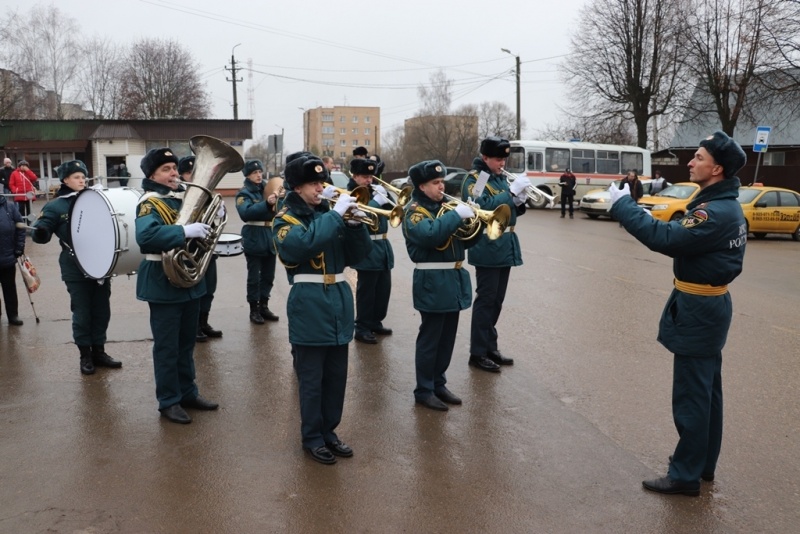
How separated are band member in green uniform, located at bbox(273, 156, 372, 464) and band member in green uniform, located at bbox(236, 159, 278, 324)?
11.5 ft

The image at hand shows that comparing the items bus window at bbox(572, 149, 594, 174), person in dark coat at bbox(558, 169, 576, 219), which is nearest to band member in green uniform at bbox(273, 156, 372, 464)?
person in dark coat at bbox(558, 169, 576, 219)

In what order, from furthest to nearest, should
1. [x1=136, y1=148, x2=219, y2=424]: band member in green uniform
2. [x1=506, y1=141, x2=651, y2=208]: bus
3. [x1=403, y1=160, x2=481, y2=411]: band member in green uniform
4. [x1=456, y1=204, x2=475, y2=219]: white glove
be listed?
[x1=506, y1=141, x2=651, y2=208]: bus → [x1=403, y1=160, x2=481, y2=411]: band member in green uniform → [x1=456, y1=204, x2=475, y2=219]: white glove → [x1=136, y1=148, x2=219, y2=424]: band member in green uniform

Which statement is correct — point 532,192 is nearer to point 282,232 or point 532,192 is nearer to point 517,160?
point 282,232

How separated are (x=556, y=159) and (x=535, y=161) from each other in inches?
44.0

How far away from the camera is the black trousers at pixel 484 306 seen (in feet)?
22.0

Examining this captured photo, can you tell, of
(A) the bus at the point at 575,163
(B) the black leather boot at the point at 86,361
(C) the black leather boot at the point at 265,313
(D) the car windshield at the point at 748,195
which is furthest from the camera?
(A) the bus at the point at 575,163

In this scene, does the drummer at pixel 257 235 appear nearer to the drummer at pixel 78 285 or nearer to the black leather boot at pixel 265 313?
the black leather boot at pixel 265 313

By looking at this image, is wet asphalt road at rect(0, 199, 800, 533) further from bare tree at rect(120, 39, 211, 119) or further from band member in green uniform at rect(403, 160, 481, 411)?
bare tree at rect(120, 39, 211, 119)

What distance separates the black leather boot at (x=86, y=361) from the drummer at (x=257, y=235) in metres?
2.25

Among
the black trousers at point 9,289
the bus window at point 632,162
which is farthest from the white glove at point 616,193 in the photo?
the bus window at point 632,162

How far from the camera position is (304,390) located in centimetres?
470

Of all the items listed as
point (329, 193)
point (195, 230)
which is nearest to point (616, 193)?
point (329, 193)

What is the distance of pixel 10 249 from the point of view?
8109 millimetres

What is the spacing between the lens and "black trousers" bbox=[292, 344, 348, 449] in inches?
184
